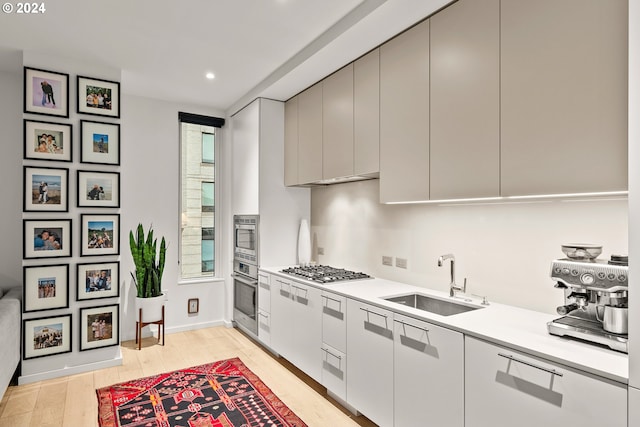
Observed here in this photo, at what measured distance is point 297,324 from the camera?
3.07m

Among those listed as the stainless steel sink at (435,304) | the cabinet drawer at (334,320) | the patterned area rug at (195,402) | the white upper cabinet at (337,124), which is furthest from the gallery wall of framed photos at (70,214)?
the stainless steel sink at (435,304)

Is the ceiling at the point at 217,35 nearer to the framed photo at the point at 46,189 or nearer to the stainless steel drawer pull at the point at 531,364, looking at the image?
the framed photo at the point at 46,189

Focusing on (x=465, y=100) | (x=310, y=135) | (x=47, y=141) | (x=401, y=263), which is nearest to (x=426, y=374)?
(x=401, y=263)

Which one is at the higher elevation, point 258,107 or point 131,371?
point 258,107

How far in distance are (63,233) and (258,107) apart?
2.10 metres

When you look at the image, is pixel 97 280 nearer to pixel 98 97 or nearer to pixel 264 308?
pixel 264 308

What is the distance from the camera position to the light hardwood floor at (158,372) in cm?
248

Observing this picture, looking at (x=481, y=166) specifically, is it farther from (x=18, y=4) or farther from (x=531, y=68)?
(x=18, y=4)

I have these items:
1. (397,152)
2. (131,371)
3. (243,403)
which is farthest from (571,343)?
(131,371)

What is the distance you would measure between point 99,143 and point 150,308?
1667 millimetres

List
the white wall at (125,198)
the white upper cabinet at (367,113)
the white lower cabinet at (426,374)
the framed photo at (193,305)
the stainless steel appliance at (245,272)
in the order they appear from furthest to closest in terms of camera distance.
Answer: the framed photo at (193,305) < the stainless steel appliance at (245,272) < the white wall at (125,198) < the white upper cabinet at (367,113) < the white lower cabinet at (426,374)

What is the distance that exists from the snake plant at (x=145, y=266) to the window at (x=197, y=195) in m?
0.62

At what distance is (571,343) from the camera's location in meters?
1.48

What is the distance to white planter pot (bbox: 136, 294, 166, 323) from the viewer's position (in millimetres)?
3740
